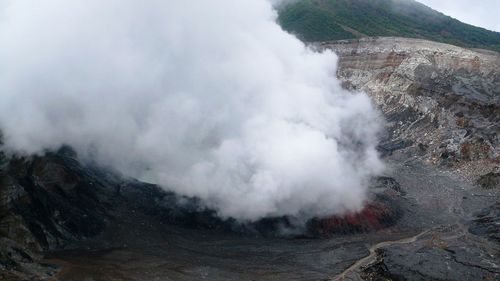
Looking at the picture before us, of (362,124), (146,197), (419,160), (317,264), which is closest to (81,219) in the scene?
(146,197)

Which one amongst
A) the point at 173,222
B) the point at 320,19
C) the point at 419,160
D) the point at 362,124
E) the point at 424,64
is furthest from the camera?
the point at 320,19

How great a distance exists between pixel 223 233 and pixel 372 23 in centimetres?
12662

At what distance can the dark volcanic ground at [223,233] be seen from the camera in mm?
35438

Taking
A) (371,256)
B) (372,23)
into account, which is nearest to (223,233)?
(371,256)

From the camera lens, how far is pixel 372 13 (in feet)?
552

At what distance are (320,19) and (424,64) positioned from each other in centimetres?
7207

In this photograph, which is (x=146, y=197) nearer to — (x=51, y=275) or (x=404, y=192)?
(x=51, y=275)

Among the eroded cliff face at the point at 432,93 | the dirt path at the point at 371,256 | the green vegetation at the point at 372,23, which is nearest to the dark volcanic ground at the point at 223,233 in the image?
the dirt path at the point at 371,256

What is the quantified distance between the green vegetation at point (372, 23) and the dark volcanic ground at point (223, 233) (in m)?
89.1

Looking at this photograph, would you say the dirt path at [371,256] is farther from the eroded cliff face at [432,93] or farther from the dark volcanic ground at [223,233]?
the eroded cliff face at [432,93]

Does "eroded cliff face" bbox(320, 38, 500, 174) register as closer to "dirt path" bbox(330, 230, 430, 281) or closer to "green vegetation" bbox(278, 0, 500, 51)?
"dirt path" bbox(330, 230, 430, 281)

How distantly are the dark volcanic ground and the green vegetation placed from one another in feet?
292

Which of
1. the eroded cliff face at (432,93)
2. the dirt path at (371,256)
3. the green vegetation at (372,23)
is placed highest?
the green vegetation at (372,23)

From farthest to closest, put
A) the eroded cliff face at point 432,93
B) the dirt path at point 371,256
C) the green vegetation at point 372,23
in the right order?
the green vegetation at point 372,23, the eroded cliff face at point 432,93, the dirt path at point 371,256
